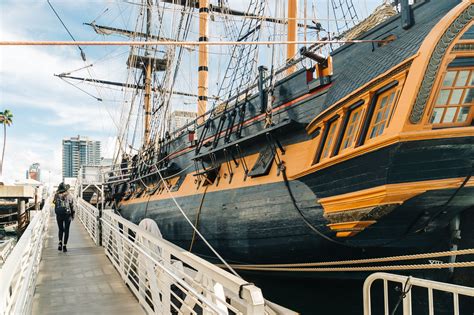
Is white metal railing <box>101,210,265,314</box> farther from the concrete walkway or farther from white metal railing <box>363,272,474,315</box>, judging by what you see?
white metal railing <box>363,272,474,315</box>

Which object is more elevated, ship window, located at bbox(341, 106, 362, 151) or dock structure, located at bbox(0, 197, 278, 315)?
ship window, located at bbox(341, 106, 362, 151)

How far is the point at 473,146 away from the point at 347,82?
1.49 m

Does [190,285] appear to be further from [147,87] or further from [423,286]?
[147,87]

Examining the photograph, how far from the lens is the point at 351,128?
423cm

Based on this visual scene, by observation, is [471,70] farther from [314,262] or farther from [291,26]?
[291,26]

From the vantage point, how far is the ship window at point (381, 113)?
3.74 m

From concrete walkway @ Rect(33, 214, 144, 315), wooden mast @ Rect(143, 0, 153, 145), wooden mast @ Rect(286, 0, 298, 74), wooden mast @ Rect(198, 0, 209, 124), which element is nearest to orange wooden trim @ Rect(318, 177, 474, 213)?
concrete walkway @ Rect(33, 214, 144, 315)

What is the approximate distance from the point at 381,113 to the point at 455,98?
66 cm

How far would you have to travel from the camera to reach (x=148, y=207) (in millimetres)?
11508

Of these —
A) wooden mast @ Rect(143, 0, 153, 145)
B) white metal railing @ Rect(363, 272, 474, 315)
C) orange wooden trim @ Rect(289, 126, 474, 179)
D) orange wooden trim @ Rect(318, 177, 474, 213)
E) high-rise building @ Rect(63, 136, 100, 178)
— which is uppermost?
high-rise building @ Rect(63, 136, 100, 178)

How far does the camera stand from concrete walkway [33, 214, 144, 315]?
4.41 metres

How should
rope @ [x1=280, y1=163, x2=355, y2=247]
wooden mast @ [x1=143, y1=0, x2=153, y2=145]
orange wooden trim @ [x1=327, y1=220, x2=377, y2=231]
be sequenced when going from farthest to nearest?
wooden mast @ [x1=143, y1=0, x2=153, y2=145] → rope @ [x1=280, y1=163, x2=355, y2=247] → orange wooden trim @ [x1=327, y1=220, x2=377, y2=231]

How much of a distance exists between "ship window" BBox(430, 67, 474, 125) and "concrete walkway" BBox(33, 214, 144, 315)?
375cm

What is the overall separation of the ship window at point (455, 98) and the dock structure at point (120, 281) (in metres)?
2.45
